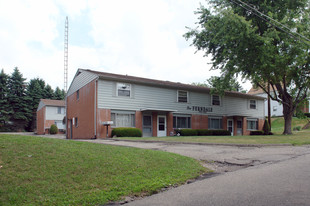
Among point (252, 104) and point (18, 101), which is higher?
point (18, 101)

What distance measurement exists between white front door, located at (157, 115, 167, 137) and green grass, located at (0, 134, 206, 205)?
1638cm

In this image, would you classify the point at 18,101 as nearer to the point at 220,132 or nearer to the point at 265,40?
the point at 220,132

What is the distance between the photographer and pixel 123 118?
2273cm

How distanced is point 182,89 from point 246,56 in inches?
280

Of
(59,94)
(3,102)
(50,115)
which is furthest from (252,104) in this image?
(59,94)

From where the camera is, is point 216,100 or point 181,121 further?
point 216,100

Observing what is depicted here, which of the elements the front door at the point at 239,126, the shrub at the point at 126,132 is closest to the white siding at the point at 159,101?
the front door at the point at 239,126

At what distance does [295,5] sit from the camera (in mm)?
21688

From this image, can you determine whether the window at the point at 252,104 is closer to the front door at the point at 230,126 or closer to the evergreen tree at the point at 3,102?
the front door at the point at 230,126

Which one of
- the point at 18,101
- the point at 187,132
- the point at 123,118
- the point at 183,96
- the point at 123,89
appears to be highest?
the point at 18,101

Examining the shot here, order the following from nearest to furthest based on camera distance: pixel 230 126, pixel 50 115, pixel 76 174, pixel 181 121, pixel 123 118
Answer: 1. pixel 76 174
2. pixel 123 118
3. pixel 181 121
4. pixel 230 126
5. pixel 50 115

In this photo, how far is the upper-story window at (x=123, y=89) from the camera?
22550 millimetres

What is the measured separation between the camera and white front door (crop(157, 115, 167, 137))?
24.8 meters

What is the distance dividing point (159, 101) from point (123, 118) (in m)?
4.12
